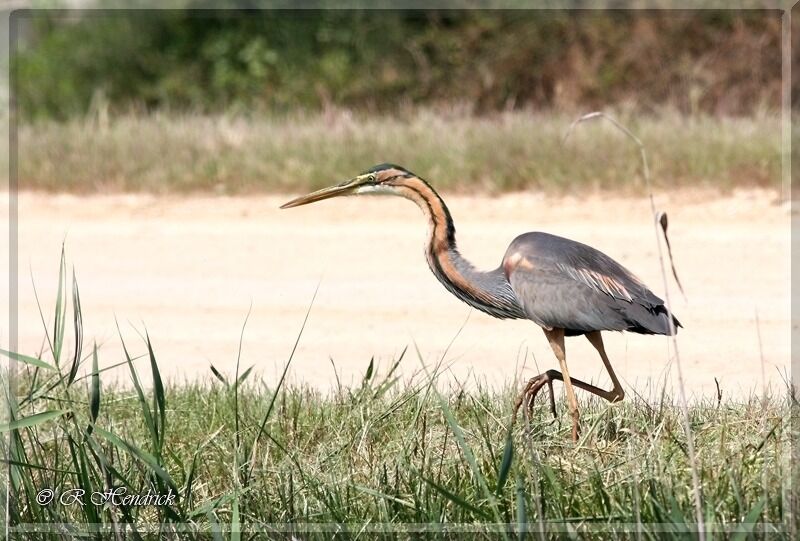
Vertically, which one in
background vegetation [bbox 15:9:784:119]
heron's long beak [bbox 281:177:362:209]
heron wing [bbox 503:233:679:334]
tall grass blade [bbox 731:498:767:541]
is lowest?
tall grass blade [bbox 731:498:767:541]

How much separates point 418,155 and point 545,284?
6.58 metres

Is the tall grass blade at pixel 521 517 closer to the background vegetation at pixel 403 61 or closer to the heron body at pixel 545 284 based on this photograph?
the heron body at pixel 545 284

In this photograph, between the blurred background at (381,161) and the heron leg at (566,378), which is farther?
the blurred background at (381,161)

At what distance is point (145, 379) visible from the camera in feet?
21.7

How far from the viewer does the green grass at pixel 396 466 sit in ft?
13.0

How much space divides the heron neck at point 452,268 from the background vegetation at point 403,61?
9.62m

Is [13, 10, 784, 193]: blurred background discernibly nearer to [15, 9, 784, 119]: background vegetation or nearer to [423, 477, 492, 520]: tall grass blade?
[15, 9, 784, 119]: background vegetation

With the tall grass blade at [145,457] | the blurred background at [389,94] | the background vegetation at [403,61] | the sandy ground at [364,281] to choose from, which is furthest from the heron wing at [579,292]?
the background vegetation at [403,61]

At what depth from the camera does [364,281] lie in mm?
8852

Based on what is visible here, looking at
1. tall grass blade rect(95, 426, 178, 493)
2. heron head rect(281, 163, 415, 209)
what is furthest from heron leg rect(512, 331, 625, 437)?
tall grass blade rect(95, 426, 178, 493)

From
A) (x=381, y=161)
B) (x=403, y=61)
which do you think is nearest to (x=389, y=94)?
(x=403, y=61)

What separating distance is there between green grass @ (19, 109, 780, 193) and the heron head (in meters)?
5.81

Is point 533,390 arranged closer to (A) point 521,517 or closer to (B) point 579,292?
(B) point 579,292

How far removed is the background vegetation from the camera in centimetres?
→ 1606
